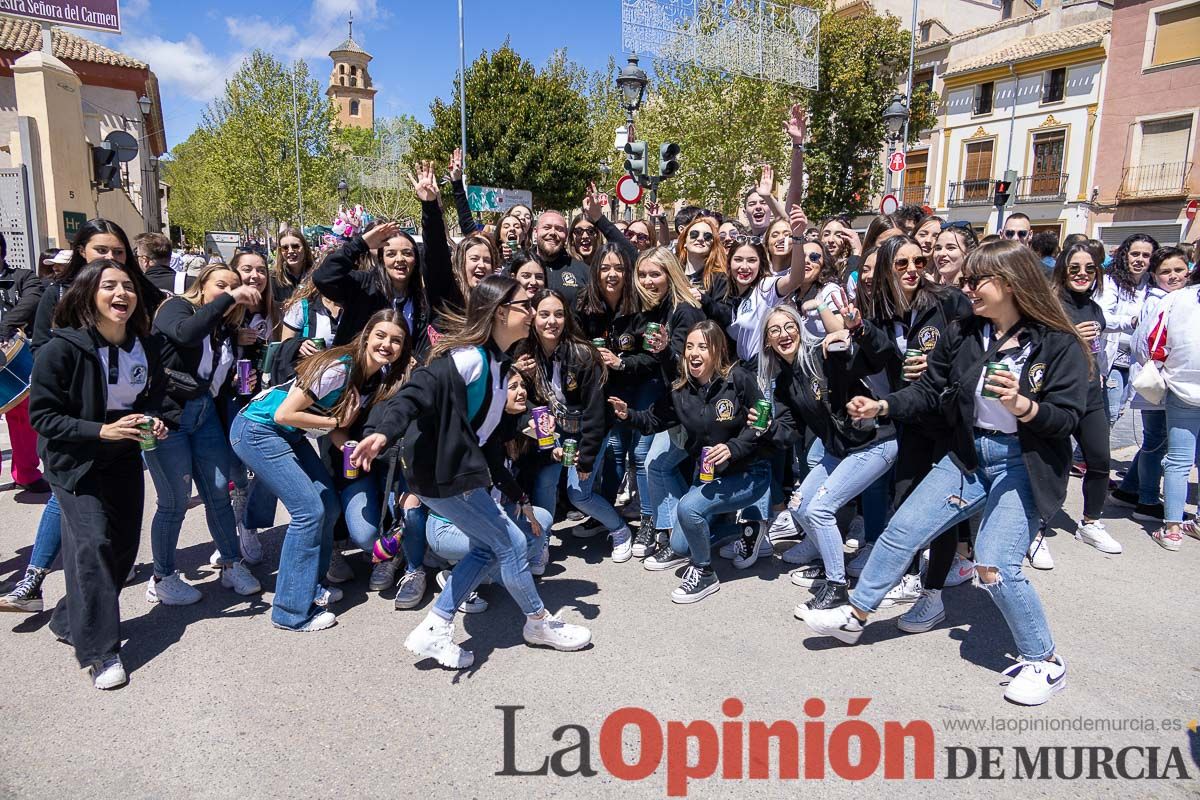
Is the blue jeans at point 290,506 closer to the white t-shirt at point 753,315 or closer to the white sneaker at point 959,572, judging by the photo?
the white t-shirt at point 753,315

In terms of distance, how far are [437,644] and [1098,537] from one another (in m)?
4.37

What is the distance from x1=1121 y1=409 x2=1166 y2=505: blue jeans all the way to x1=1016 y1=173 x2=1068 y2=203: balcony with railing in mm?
25856

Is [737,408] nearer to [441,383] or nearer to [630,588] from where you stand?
[630,588]

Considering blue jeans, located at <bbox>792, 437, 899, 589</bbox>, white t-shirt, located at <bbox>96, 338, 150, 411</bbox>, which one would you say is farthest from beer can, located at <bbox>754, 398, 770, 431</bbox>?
white t-shirt, located at <bbox>96, 338, 150, 411</bbox>

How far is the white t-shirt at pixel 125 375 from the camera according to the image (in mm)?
3535

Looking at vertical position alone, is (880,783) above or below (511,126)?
below

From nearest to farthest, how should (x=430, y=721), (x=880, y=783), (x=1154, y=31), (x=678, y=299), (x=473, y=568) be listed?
(x=880, y=783) < (x=430, y=721) < (x=473, y=568) < (x=678, y=299) < (x=1154, y=31)

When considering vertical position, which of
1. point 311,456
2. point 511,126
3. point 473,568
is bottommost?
point 473,568

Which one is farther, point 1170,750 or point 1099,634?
point 1099,634

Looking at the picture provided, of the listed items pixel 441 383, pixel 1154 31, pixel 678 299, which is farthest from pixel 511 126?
pixel 441 383

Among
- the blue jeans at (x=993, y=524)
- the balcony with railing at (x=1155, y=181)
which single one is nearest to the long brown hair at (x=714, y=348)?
the blue jeans at (x=993, y=524)

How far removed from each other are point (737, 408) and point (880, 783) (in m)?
2.14

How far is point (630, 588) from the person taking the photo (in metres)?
4.47

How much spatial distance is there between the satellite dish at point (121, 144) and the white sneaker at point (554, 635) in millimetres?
13231
